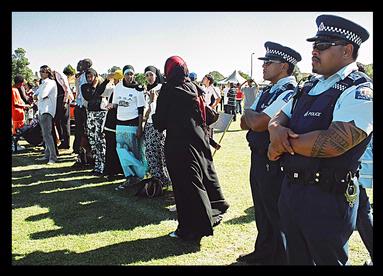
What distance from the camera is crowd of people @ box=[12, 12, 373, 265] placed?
8.14ft

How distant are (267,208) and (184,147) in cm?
121

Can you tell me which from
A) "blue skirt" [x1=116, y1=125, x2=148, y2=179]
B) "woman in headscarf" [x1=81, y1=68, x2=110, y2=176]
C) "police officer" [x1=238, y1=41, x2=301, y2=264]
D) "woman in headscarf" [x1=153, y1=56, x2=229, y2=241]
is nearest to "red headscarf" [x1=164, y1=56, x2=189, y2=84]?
"woman in headscarf" [x1=153, y1=56, x2=229, y2=241]

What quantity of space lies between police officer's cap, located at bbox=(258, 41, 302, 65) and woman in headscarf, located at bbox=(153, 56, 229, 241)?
110 cm

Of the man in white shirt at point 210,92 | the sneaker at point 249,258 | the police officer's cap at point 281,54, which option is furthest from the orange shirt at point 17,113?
the police officer's cap at point 281,54

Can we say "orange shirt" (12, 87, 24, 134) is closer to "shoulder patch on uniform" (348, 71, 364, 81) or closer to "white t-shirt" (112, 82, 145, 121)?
"white t-shirt" (112, 82, 145, 121)

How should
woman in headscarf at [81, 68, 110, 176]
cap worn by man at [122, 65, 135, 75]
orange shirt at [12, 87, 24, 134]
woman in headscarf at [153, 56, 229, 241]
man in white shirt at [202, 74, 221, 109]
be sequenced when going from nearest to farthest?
woman in headscarf at [153, 56, 229, 241] < cap worn by man at [122, 65, 135, 75] < woman in headscarf at [81, 68, 110, 176] < orange shirt at [12, 87, 24, 134] < man in white shirt at [202, 74, 221, 109]

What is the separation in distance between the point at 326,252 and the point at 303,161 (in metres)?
0.60

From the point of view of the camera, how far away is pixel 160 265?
3811 mm

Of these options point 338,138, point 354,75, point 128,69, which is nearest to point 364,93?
point 354,75

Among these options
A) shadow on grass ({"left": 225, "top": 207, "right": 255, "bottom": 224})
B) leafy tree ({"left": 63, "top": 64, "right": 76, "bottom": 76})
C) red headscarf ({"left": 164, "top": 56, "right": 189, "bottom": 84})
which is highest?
leafy tree ({"left": 63, "top": 64, "right": 76, "bottom": 76})
